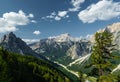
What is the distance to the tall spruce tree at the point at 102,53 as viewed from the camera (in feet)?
103

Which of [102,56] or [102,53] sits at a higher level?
[102,53]

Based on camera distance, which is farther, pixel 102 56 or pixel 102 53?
pixel 102 53

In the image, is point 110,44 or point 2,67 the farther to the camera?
point 2,67

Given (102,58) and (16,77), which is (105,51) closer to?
(102,58)

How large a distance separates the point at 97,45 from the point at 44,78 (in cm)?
17034

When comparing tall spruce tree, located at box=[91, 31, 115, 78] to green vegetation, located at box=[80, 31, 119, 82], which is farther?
tall spruce tree, located at box=[91, 31, 115, 78]

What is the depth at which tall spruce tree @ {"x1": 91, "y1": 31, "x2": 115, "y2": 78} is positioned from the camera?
103ft

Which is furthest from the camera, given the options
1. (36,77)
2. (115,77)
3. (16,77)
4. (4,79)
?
(36,77)

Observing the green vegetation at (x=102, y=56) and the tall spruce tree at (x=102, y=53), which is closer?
the green vegetation at (x=102, y=56)

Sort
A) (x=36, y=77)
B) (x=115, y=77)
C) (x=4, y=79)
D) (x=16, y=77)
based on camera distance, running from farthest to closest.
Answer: (x=36, y=77), (x=16, y=77), (x=4, y=79), (x=115, y=77)

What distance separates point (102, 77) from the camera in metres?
30.7

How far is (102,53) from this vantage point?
31844mm

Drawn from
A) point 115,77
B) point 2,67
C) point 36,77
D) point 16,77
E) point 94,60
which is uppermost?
point 36,77

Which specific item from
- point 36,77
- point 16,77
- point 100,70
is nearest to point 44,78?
point 36,77
